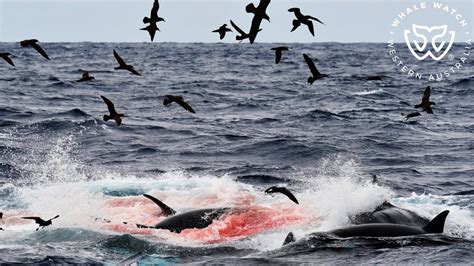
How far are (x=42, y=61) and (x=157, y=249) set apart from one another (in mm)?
64328

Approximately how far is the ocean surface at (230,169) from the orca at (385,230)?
292 mm

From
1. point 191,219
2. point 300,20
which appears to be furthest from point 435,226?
point 300,20

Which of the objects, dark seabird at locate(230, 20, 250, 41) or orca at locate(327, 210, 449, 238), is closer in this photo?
dark seabird at locate(230, 20, 250, 41)

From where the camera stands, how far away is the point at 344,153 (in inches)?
1080

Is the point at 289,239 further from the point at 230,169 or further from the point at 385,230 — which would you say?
the point at 230,169

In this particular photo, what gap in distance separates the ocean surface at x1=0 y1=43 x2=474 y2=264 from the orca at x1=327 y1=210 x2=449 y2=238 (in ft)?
0.96

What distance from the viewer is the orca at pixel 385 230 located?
1468 centimetres

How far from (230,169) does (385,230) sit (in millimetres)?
10241

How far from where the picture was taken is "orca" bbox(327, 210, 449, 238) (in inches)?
578

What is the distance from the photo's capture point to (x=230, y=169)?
969 inches

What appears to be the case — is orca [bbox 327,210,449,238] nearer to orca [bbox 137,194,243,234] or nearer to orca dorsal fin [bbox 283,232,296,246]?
orca dorsal fin [bbox 283,232,296,246]

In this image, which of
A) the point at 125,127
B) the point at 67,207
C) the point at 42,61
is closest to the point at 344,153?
the point at 125,127

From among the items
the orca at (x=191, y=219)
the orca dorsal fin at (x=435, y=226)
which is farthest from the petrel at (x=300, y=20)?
the orca at (x=191, y=219)

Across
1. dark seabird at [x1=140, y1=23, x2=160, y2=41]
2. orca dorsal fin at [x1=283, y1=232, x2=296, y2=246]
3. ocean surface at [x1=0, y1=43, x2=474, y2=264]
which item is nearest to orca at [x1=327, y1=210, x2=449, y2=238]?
ocean surface at [x1=0, y1=43, x2=474, y2=264]
